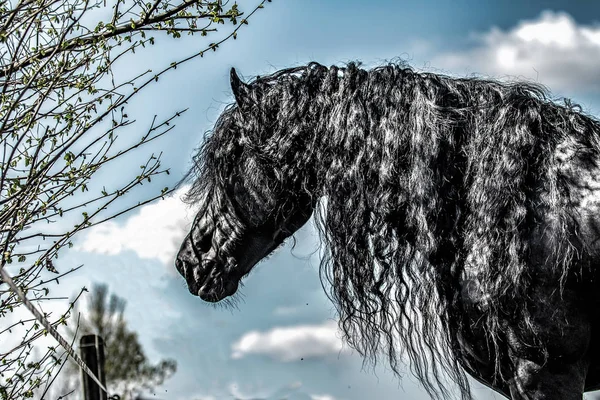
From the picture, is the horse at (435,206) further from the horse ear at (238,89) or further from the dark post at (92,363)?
the dark post at (92,363)

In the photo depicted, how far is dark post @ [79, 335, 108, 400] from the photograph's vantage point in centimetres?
408

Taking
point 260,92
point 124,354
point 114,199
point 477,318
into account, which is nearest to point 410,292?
point 477,318

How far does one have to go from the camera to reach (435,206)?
3.49 metres

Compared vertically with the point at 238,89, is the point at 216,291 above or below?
below

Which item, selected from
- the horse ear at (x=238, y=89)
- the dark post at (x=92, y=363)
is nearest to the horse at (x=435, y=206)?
the horse ear at (x=238, y=89)

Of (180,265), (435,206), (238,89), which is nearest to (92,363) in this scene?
(180,265)

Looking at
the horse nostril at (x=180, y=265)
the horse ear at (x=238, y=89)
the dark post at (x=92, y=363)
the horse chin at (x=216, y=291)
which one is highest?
the horse ear at (x=238, y=89)

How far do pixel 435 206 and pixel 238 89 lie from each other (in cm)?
129

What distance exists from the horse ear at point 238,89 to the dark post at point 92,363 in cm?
152

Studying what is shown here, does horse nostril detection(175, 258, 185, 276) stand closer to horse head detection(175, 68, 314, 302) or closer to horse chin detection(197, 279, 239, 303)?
horse head detection(175, 68, 314, 302)

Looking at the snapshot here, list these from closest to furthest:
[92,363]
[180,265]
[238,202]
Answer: [238,202] < [92,363] < [180,265]

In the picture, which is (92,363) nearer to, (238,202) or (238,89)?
(238,202)

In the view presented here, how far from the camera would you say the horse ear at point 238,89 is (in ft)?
13.5

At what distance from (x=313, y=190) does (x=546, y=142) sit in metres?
1.14
